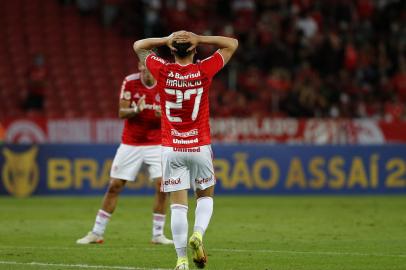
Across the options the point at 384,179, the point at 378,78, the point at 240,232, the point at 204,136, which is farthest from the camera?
the point at 378,78

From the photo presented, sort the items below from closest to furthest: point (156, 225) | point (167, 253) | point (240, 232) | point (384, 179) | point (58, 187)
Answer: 1. point (167, 253)
2. point (156, 225)
3. point (240, 232)
4. point (58, 187)
5. point (384, 179)

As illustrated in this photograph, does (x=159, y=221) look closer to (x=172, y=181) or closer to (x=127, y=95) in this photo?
(x=127, y=95)

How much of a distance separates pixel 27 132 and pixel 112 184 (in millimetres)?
11165

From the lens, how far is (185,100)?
995cm

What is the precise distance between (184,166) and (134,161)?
11.9 ft

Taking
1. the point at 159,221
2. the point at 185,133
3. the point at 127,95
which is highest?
the point at 127,95

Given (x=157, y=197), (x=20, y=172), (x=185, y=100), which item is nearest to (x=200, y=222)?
(x=185, y=100)

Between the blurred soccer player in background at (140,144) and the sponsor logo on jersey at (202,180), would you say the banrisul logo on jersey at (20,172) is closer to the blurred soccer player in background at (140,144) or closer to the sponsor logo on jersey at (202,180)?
the blurred soccer player in background at (140,144)

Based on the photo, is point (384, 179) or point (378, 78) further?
point (378, 78)

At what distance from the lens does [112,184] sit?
13.6 meters

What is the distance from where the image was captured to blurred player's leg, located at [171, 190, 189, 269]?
9.94m

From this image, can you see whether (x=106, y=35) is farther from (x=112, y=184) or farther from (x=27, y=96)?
(x=112, y=184)

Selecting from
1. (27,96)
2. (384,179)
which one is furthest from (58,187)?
(384,179)

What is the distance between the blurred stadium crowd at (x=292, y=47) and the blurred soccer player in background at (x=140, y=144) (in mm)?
12179
